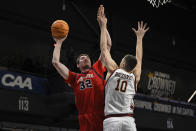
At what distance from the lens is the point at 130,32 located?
1956 centimetres

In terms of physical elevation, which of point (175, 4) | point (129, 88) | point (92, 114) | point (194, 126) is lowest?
point (194, 126)

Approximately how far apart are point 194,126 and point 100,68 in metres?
12.6

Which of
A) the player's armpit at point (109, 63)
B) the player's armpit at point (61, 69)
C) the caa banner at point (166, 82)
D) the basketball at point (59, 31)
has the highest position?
the basketball at point (59, 31)

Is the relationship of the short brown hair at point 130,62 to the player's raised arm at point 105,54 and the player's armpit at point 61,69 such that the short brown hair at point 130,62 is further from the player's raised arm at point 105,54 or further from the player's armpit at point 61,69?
the player's armpit at point 61,69

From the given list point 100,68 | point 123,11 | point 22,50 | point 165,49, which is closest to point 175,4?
point 123,11

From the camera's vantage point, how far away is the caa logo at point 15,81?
12.8m

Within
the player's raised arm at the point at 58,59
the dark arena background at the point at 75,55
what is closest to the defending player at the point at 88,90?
the player's raised arm at the point at 58,59

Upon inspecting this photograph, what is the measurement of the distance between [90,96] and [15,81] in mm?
7666

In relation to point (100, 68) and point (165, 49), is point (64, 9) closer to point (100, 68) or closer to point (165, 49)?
point (165, 49)

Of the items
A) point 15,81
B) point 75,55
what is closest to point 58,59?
point 15,81

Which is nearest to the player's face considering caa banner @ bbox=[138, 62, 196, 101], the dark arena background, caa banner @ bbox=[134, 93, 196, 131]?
the dark arena background

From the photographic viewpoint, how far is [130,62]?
5539 mm

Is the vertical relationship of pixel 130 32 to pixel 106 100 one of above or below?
above

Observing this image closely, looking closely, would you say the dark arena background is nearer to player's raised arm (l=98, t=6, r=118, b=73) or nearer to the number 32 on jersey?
the number 32 on jersey
